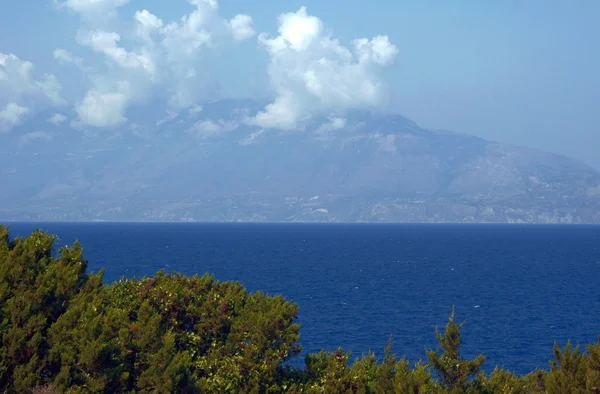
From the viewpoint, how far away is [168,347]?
27406 mm

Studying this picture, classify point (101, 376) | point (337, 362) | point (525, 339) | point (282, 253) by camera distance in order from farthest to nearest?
point (282, 253), point (525, 339), point (337, 362), point (101, 376)

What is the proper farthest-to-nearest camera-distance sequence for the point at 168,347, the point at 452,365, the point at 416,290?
1. the point at 416,290
2. the point at 452,365
3. the point at 168,347

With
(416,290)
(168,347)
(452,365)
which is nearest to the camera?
(168,347)

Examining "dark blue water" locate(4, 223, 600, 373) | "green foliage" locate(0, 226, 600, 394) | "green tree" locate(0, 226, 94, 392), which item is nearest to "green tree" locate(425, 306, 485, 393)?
"green foliage" locate(0, 226, 600, 394)

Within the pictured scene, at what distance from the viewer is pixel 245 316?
33.9 meters

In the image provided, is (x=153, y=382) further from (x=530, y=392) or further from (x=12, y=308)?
(x=530, y=392)

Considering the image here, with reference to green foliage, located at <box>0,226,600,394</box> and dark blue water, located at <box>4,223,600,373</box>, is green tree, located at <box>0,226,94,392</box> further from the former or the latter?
dark blue water, located at <box>4,223,600,373</box>

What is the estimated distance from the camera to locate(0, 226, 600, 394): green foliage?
2611 centimetres

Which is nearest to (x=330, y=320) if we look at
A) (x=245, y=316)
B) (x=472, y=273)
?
(x=245, y=316)

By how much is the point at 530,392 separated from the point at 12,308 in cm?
2137

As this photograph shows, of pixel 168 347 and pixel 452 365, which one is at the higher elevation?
pixel 168 347

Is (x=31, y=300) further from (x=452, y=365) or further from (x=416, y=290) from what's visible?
(x=416, y=290)

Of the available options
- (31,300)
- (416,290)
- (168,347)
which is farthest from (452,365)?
(416,290)

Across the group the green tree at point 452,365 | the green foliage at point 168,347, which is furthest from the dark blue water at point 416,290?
the green tree at point 452,365
